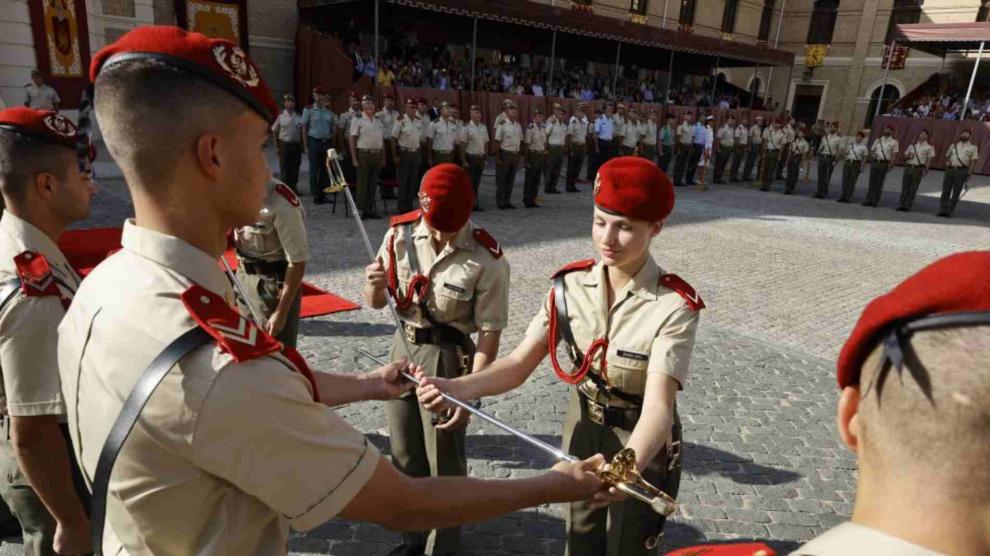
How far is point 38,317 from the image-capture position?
2055 millimetres

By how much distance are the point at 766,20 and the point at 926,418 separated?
46.3m

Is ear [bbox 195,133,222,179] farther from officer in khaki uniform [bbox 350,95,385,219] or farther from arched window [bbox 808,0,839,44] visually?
arched window [bbox 808,0,839,44]

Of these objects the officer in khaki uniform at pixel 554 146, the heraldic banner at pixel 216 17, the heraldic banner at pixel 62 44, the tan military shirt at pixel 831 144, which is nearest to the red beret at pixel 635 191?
the officer in khaki uniform at pixel 554 146

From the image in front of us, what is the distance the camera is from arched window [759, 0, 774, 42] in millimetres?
39781

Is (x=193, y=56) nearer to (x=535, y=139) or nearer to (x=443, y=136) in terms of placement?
(x=443, y=136)

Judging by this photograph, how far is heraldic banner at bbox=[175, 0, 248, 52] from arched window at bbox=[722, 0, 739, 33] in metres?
29.8

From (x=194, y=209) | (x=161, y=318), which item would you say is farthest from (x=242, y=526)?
A: (x=194, y=209)

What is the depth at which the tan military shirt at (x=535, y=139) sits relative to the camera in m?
15.0

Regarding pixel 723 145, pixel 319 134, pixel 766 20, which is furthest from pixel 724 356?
pixel 766 20

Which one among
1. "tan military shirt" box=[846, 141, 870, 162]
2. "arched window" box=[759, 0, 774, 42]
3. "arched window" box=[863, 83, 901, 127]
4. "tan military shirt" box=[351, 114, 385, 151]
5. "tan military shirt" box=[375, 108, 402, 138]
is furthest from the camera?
"arched window" box=[759, 0, 774, 42]

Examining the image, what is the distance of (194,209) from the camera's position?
137 cm

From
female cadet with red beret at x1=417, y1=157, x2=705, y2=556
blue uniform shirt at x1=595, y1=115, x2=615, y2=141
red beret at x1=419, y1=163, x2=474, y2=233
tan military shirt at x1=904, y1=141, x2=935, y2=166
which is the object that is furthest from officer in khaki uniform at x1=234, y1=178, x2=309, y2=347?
tan military shirt at x1=904, y1=141, x2=935, y2=166

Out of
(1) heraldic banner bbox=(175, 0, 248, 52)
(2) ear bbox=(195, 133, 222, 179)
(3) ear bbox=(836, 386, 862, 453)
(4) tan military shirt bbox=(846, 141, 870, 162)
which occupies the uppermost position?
(1) heraldic banner bbox=(175, 0, 248, 52)

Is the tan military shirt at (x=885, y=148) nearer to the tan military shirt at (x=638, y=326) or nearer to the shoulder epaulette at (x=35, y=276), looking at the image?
the tan military shirt at (x=638, y=326)
